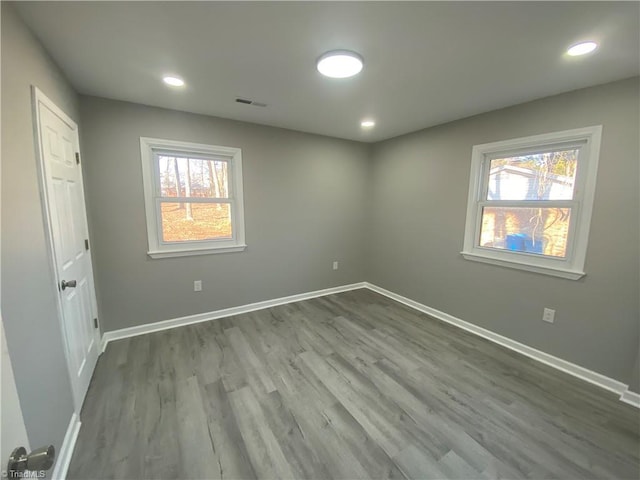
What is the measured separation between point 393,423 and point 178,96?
3.15m

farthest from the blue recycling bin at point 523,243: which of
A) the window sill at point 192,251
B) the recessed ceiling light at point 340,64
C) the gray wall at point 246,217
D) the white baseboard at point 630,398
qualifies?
the window sill at point 192,251

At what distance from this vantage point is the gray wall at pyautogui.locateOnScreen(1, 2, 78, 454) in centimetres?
114

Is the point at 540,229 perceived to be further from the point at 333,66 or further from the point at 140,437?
the point at 140,437

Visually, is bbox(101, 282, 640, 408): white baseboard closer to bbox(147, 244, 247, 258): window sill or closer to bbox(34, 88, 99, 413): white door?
bbox(34, 88, 99, 413): white door

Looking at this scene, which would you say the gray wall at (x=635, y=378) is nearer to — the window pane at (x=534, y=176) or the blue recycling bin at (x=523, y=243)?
the blue recycling bin at (x=523, y=243)

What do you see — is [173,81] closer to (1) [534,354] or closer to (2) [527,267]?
(2) [527,267]

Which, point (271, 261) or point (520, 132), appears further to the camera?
point (271, 261)

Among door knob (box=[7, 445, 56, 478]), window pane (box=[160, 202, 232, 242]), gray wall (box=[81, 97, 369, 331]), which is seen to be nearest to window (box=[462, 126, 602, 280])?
gray wall (box=[81, 97, 369, 331])

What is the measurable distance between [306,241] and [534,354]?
9.21 feet

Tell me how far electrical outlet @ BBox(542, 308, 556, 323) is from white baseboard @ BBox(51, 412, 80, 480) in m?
3.60

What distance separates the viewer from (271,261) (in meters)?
3.60

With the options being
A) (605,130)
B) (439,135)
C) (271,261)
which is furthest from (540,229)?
(271,261)

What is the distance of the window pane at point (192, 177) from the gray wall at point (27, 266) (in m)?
1.31

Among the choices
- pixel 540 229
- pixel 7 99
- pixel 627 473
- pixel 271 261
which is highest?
pixel 7 99
